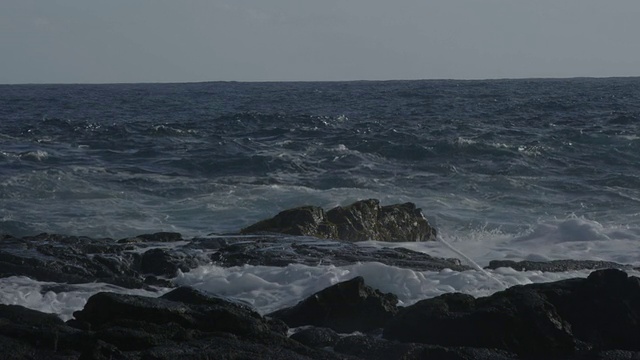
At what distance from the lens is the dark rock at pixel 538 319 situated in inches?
233

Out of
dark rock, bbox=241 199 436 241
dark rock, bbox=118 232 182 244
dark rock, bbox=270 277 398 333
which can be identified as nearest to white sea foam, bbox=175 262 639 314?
dark rock, bbox=270 277 398 333

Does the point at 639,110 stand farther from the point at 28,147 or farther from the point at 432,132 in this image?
the point at 28,147

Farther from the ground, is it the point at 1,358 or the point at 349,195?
the point at 1,358

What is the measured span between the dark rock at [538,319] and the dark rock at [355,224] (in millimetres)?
4550

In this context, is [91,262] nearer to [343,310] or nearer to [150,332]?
[343,310]

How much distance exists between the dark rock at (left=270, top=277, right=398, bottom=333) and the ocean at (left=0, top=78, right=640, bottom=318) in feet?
2.65

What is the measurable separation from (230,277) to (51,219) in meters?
6.54

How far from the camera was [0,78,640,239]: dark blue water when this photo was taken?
14.6 m

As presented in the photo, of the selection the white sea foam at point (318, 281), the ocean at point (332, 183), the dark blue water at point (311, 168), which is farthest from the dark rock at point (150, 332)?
the dark blue water at point (311, 168)

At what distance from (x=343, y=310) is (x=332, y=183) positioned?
37.2 ft

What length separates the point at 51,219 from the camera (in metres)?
13.9

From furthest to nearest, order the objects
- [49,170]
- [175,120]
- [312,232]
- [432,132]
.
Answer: [175,120], [432,132], [49,170], [312,232]

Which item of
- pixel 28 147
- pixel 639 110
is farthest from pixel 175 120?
pixel 639 110

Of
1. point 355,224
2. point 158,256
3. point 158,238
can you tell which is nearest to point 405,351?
point 158,256
